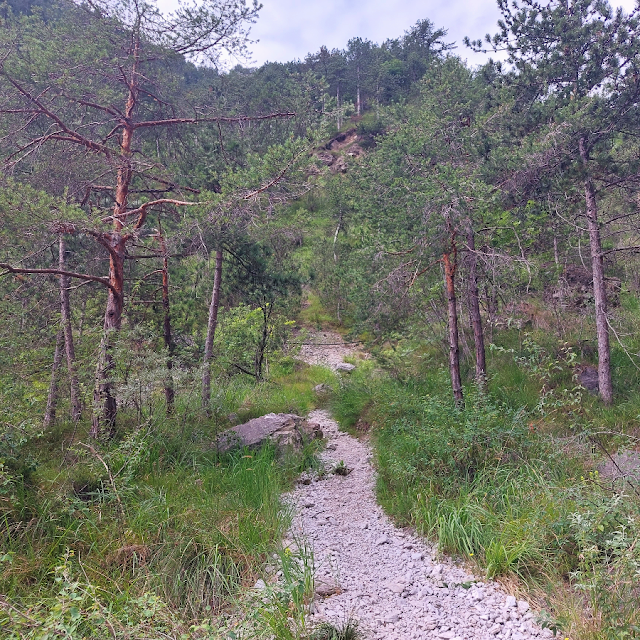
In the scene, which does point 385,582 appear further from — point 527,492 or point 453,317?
point 453,317

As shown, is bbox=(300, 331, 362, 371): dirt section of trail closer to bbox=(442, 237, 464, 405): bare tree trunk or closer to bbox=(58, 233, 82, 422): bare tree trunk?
bbox=(442, 237, 464, 405): bare tree trunk

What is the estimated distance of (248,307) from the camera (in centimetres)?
1055

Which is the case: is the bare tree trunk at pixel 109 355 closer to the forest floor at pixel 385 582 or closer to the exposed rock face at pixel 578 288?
the forest floor at pixel 385 582

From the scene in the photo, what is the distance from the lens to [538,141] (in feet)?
24.3

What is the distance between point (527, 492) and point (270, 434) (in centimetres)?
434

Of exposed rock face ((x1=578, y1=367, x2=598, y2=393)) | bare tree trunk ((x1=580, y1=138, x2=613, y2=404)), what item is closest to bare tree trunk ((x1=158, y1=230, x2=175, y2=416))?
bare tree trunk ((x1=580, y1=138, x2=613, y2=404))

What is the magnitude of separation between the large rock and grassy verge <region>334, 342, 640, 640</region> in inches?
58.8

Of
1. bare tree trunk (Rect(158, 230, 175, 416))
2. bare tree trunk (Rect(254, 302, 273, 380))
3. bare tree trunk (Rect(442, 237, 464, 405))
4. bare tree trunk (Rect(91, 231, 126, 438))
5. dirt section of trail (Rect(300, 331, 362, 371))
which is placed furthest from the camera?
dirt section of trail (Rect(300, 331, 362, 371))

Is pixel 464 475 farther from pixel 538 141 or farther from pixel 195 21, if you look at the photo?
pixel 195 21

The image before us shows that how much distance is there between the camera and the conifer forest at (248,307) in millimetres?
3914

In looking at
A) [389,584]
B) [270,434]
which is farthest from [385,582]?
[270,434]

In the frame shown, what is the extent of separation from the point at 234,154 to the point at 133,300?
330cm

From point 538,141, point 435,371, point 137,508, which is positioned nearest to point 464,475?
point 137,508

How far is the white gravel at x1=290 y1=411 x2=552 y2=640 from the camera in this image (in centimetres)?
347
